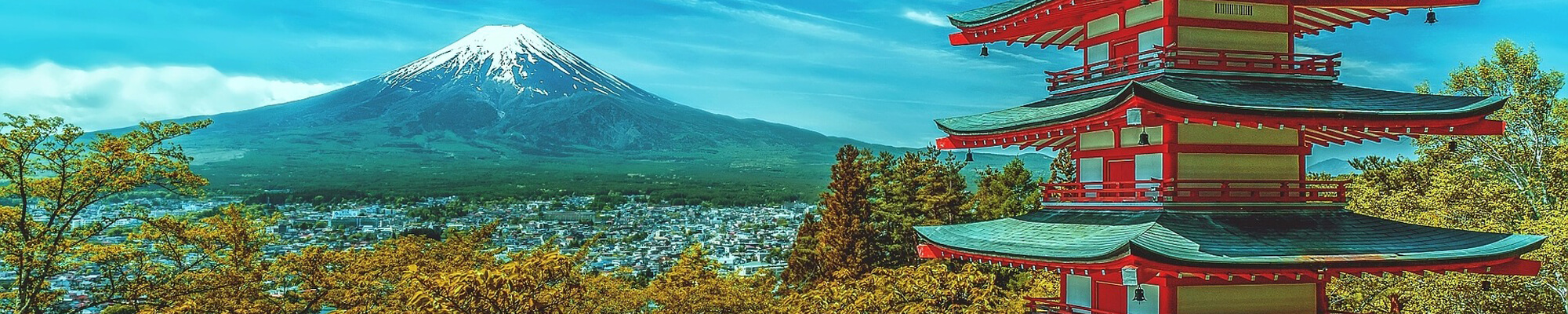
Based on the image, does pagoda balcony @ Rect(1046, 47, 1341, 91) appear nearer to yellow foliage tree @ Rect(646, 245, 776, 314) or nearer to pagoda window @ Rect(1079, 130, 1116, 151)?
pagoda window @ Rect(1079, 130, 1116, 151)

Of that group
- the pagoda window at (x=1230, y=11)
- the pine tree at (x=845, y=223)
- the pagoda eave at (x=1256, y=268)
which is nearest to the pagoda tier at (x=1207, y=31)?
the pagoda window at (x=1230, y=11)

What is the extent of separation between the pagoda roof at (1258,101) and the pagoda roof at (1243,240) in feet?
3.71

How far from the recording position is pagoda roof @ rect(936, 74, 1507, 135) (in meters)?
10.1

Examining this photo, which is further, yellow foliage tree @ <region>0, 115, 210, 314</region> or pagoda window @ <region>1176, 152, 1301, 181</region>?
yellow foliage tree @ <region>0, 115, 210, 314</region>

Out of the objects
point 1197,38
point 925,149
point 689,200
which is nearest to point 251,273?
point 1197,38

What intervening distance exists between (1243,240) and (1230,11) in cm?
264

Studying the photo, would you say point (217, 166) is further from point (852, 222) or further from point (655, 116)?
point (852, 222)

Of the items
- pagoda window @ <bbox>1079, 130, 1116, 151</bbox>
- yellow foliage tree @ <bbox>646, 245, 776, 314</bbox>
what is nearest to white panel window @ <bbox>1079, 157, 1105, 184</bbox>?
pagoda window @ <bbox>1079, 130, 1116, 151</bbox>

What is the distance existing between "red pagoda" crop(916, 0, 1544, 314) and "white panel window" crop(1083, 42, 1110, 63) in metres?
0.03

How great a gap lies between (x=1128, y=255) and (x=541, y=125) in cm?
8939

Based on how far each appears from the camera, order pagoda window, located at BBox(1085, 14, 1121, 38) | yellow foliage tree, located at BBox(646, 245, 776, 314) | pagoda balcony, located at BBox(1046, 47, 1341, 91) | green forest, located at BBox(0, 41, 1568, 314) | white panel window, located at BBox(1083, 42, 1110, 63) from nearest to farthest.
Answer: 1. pagoda balcony, located at BBox(1046, 47, 1341, 91)
2. pagoda window, located at BBox(1085, 14, 1121, 38)
3. white panel window, located at BBox(1083, 42, 1110, 63)
4. green forest, located at BBox(0, 41, 1568, 314)
5. yellow foliage tree, located at BBox(646, 245, 776, 314)

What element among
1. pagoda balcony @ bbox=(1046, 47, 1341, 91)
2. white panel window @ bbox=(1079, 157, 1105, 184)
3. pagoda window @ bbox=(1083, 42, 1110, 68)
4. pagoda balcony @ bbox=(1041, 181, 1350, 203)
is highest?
pagoda window @ bbox=(1083, 42, 1110, 68)

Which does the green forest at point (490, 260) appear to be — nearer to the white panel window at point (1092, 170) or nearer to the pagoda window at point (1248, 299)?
the white panel window at point (1092, 170)

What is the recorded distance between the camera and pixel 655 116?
323 feet
